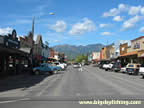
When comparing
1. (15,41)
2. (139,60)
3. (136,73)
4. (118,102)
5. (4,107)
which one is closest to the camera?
(4,107)

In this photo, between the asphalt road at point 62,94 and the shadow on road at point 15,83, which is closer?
the asphalt road at point 62,94

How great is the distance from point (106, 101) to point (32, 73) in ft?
70.2

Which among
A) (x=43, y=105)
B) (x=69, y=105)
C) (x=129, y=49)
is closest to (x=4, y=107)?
(x=43, y=105)

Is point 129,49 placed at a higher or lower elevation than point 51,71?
higher

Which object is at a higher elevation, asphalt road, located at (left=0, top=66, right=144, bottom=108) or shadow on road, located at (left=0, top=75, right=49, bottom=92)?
asphalt road, located at (left=0, top=66, right=144, bottom=108)

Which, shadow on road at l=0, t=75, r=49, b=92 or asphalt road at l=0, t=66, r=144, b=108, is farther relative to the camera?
shadow on road at l=0, t=75, r=49, b=92

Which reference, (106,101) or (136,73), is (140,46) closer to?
(136,73)

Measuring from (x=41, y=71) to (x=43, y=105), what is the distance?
2146cm

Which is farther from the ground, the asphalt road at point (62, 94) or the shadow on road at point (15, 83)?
the asphalt road at point (62, 94)

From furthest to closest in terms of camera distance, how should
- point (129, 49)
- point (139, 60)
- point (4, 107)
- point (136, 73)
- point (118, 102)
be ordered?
point (129, 49), point (139, 60), point (136, 73), point (118, 102), point (4, 107)

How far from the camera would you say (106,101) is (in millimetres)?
8906

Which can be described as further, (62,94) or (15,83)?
(15,83)

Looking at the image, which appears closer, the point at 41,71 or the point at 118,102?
the point at 118,102

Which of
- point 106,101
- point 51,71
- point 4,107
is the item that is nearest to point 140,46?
point 51,71
